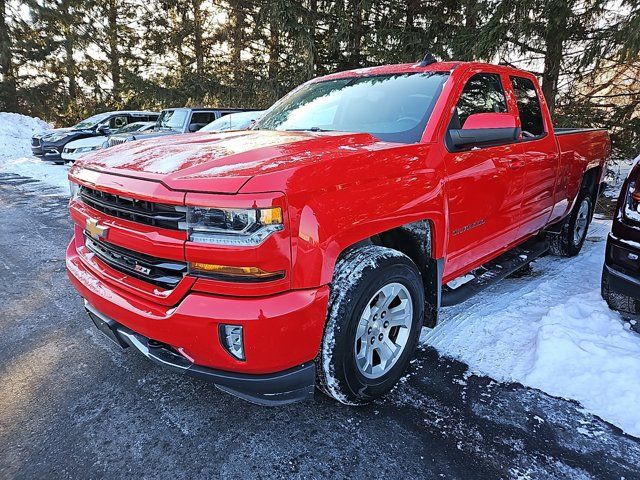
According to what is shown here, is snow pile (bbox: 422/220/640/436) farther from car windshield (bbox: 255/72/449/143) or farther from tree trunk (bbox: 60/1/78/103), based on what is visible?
tree trunk (bbox: 60/1/78/103)

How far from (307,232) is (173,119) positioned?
10.5m

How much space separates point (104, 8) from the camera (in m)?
22.1

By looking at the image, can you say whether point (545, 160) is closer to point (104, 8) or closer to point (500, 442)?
point (500, 442)

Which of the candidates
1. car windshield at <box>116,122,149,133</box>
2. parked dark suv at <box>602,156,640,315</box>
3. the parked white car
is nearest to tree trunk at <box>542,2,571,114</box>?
parked dark suv at <box>602,156,640,315</box>

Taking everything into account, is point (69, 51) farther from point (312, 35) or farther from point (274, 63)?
point (312, 35)

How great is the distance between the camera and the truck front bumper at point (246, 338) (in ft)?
6.14

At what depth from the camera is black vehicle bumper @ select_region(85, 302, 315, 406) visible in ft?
6.44

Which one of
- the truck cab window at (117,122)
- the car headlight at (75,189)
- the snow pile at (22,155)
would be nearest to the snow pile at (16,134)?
the snow pile at (22,155)

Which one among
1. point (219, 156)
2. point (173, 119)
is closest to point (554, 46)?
point (173, 119)

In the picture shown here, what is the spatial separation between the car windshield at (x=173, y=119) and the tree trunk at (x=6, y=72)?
56.5 ft

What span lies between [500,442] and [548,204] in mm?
2671

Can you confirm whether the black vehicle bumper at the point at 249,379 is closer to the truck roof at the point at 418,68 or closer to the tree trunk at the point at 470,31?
the truck roof at the point at 418,68

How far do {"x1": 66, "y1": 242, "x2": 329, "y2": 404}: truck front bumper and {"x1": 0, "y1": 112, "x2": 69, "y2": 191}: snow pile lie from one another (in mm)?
9474

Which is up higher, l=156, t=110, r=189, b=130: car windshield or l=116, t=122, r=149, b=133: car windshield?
l=156, t=110, r=189, b=130: car windshield
